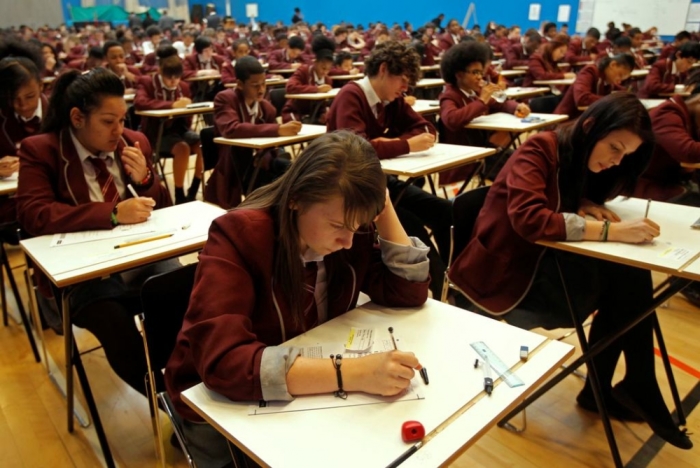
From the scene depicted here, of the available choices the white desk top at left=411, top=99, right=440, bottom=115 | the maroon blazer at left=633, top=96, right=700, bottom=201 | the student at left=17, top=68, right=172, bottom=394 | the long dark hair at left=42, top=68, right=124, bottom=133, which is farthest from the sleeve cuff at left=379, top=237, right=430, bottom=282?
the white desk top at left=411, top=99, right=440, bottom=115

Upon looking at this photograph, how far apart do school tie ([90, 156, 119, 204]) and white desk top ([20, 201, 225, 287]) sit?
8.2 inches

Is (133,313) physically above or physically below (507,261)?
below

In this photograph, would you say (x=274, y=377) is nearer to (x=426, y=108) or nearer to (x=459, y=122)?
(x=459, y=122)

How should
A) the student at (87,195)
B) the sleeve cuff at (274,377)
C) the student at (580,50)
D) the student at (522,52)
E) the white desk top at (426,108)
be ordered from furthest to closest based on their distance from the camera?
the student at (580,50)
the student at (522,52)
the white desk top at (426,108)
the student at (87,195)
the sleeve cuff at (274,377)

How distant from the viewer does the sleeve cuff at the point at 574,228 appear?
1644 mm

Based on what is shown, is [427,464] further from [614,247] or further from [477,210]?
[477,210]

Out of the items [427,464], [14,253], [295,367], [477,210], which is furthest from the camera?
[14,253]

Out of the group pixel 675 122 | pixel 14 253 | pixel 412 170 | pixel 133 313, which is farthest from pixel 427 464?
pixel 14 253

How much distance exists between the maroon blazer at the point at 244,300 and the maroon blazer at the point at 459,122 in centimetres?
226

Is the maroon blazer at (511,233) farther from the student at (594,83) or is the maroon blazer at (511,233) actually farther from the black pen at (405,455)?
the student at (594,83)

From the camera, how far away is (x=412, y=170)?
8.36ft

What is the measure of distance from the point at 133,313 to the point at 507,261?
4.09 ft

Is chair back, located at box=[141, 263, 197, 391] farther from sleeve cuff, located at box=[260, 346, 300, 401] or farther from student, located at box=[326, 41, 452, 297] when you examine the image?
student, located at box=[326, 41, 452, 297]

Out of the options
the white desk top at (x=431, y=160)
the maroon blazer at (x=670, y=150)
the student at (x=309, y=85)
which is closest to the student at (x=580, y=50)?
the student at (x=309, y=85)
